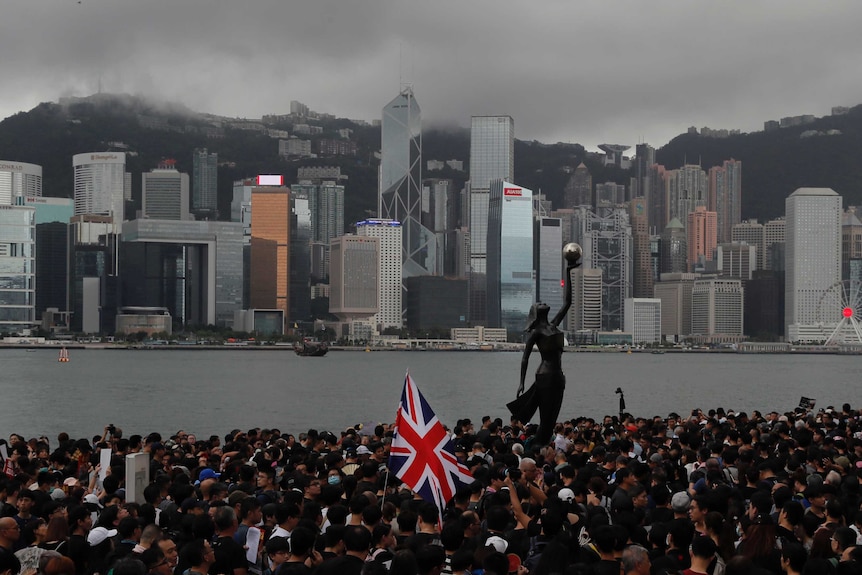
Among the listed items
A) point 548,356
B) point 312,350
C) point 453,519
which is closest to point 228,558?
point 453,519

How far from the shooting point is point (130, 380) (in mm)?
89875

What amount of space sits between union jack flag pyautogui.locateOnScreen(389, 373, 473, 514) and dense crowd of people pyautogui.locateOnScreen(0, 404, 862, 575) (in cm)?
16

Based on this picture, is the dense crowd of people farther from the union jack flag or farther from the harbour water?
the harbour water

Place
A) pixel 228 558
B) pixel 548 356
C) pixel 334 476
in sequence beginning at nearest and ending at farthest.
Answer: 1. pixel 228 558
2. pixel 334 476
3. pixel 548 356

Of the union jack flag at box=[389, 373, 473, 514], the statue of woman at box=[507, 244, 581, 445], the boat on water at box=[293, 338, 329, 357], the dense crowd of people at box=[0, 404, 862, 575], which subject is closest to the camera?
the dense crowd of people at box=[0, 404, 862, 575]

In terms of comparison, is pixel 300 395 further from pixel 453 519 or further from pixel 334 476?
pixel 453 519

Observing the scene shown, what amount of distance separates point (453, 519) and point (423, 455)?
4.29ft

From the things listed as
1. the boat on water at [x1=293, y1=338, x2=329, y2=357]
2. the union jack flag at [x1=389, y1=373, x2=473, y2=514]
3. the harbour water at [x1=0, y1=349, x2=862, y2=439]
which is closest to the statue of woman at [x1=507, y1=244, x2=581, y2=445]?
the union jack flag at [x1=389, y1=373, x2=473, y2=514]

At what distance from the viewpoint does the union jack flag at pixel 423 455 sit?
35.0 feet

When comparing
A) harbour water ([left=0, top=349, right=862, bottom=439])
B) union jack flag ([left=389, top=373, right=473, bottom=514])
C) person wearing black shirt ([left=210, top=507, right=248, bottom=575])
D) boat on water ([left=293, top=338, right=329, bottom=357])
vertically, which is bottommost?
boat on water ([left=293, top=338, right=329, bottom=357])

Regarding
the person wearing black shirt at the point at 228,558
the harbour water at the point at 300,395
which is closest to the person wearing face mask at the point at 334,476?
the person wearing black shirt at the point at 228,558

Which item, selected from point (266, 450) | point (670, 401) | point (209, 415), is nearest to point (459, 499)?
point (266, 450)

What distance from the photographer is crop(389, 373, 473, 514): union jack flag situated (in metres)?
10.7

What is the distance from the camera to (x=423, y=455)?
1080 cm
